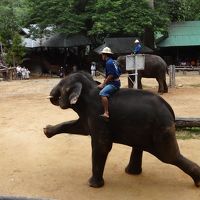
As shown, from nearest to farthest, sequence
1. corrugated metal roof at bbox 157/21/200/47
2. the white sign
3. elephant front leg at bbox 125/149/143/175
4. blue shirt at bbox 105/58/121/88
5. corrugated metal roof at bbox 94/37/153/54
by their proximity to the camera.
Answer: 1. blue shirt at bbox 105/58/121/88
2. elephant front leg at bbox 125/149/143/175
3. the white sign
4. corrugated metal roof at bbox 94/37/153/54
5. corrugated metal roof at bbox 157/21/200/47

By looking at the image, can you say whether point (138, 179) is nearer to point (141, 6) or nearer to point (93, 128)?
point (93, 128)

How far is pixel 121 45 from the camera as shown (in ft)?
95.0

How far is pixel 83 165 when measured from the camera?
8156mm

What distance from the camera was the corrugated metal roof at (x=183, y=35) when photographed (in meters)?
30.5

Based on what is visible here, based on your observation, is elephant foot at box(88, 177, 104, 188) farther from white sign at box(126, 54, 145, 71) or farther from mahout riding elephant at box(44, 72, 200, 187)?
white sign at box(126, 54, 145, 71)

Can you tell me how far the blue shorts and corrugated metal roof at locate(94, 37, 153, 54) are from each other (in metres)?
21.6

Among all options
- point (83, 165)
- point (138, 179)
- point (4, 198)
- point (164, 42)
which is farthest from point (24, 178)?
point (164, 42)

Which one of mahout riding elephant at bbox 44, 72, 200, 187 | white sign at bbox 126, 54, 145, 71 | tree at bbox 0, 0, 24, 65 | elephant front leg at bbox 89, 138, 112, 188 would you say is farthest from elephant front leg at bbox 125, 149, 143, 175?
tree at bbox 0, 0, 24, 65

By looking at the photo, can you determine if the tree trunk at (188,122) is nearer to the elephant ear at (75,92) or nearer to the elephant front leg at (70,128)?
the elephant front leg at (70,128)

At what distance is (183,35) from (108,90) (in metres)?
25.1

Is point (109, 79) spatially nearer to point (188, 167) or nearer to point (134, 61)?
point (188, 167)

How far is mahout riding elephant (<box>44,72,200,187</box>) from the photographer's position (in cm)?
675

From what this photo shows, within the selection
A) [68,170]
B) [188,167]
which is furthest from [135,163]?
[68,170]

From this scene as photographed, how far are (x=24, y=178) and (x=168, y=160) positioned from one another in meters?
2.46
